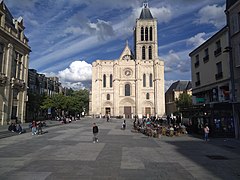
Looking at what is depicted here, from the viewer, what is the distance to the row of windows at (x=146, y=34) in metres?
79.0

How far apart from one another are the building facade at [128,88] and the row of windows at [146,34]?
855 centimetres

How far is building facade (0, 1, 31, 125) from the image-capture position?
104 feet

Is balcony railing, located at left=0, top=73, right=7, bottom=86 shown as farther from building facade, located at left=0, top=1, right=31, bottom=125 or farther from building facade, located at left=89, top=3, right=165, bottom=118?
building facade, located at left=89, top=3, right=165, bottom=118

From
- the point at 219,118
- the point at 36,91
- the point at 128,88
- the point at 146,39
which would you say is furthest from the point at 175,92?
the point at 219,118

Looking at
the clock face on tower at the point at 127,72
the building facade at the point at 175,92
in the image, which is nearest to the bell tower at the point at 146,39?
the clock face on tower at the point at 127,72

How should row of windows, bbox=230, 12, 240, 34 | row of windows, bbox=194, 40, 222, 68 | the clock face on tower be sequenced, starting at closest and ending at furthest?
row of windows, bbox=230, 12, 240, 34 → row of windows, bbox=194, 40, 222, 68 → the clock face on tower

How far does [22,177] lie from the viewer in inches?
275

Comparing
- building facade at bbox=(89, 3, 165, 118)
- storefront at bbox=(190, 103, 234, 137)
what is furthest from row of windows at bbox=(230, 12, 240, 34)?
building facade at bbox=(89, 3, 165, 118)

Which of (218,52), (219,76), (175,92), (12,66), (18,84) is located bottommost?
(219,76)

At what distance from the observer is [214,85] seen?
22125 millimetres

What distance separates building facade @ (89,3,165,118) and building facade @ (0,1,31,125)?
35.0 meters

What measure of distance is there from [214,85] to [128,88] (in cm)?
5294

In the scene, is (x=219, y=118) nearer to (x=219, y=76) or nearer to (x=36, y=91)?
(x=219, y=76)

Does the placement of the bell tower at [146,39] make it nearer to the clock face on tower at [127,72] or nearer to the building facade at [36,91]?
the clock face on tower at [127,72]
